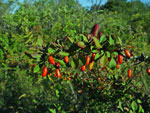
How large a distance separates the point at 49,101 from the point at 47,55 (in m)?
1.71

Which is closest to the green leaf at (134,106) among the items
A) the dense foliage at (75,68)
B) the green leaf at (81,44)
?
the dense foliage at (75,68)

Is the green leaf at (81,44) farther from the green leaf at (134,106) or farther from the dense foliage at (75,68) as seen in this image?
the green leaf at (134,106)

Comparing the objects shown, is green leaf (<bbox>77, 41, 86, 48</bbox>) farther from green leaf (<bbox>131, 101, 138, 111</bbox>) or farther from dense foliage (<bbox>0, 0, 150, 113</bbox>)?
green leaf (<bbox>131, 101, 138, 111</bbox>)

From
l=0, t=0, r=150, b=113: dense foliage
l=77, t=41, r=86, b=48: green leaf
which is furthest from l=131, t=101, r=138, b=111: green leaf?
l=77, t=41, r=86, b=48: green leaf

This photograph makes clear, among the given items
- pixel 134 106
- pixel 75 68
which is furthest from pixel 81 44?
pixel 134 106

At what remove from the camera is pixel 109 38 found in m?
1.02

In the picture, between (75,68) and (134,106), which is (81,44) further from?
(134,106)

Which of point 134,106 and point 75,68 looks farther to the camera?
point 134,106

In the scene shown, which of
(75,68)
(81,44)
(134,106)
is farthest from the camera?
(134,106)

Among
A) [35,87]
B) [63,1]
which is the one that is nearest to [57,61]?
[35,87]

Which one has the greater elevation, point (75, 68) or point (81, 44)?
point (81, 44)

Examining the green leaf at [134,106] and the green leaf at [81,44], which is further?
the green leaf at [134,106]

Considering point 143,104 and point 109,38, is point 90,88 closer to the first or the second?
point 143,104

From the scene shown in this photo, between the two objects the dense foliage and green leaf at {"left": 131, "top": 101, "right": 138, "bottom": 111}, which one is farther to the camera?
green leaf at {"left": 131, "top": 101, "right": 138, "bottom": 111}
